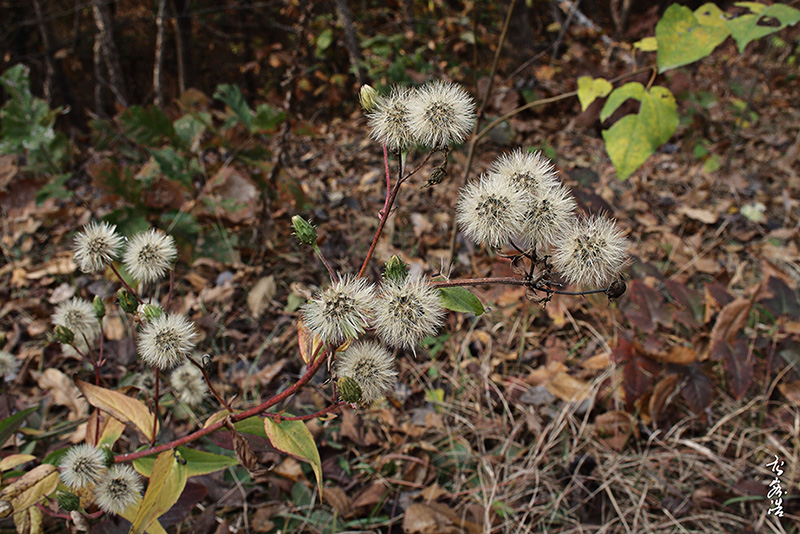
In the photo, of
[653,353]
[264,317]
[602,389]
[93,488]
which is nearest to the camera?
[93,488]

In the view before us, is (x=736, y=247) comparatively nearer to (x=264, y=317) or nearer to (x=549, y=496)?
(x=549, y=496)

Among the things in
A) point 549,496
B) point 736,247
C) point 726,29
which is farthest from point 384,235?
point 736,247

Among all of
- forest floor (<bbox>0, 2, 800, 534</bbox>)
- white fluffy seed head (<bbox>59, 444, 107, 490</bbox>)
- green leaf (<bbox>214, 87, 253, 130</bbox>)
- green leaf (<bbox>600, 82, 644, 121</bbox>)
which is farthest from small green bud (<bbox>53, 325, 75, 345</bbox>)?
green leaf (<bbox>600, 82, 644, 121</bbox>)

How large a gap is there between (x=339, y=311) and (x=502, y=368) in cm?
156

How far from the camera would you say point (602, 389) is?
6.91ft

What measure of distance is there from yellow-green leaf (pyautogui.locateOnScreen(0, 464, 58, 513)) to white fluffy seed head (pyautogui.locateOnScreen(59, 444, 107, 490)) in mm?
52

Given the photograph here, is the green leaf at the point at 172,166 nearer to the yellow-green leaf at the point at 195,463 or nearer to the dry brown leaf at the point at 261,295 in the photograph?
the dry brown leaf at the point at 261,295

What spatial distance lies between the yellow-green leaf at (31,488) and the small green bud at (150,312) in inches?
21.5

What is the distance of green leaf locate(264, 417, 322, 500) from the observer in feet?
3.79

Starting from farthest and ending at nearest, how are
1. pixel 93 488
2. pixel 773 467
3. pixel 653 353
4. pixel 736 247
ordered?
1. pixel 736 247
2. pixel 653 353
3. pixel 773 467
4. pixel 93 488

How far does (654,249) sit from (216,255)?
2648 mm

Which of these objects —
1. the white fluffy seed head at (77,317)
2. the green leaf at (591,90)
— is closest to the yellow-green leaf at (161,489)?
the white fluffy seed head at (77,317)

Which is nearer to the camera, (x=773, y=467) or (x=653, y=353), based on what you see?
(x=773, y=467)

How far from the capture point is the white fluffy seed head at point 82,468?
50.4 inches
